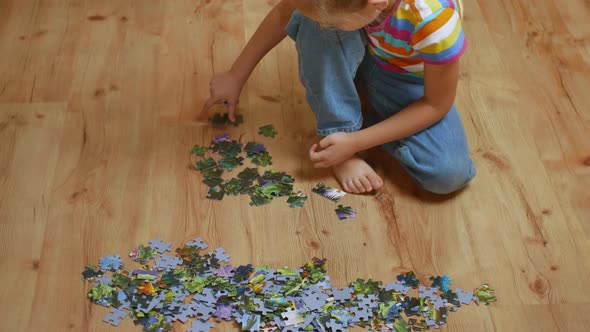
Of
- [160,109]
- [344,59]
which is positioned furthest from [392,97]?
[160,109]

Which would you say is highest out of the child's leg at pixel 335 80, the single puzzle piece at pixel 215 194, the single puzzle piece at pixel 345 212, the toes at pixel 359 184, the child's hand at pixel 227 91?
the child's leg at pixel 335 80

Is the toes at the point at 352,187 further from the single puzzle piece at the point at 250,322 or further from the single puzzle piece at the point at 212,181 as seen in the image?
the single puzzle piece at the point at 250,322

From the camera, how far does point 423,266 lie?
5.54ft

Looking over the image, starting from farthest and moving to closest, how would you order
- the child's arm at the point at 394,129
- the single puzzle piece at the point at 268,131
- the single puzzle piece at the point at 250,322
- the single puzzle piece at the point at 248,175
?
the single puzzle piece at the point at 268,131, the single puzzle piece at the point at 248,175, the child's arm at the point at 394,129, the single puzzle piece at the point at 250,322

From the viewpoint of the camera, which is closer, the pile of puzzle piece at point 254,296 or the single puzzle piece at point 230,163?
the pile of puzzle piece at point 254,296

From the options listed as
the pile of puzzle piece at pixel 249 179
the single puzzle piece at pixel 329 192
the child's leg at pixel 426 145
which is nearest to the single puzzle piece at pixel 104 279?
the pile of puzzle piece at pixel 249 179

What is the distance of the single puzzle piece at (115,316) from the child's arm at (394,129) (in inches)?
22.9

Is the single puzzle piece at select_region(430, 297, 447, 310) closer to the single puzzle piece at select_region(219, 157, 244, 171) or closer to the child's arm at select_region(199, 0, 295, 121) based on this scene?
the single puzzle piece at select_region(219, 157, 244, 171)

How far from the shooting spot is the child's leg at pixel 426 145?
1786 millimetres

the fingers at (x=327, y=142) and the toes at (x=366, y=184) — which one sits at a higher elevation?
the fingers at (x=327, y=142)

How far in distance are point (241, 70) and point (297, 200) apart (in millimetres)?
402

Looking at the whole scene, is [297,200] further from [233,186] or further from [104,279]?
[104,279]

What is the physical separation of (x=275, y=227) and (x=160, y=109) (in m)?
0.52

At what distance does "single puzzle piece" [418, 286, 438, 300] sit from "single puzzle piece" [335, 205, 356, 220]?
258 millimetres
